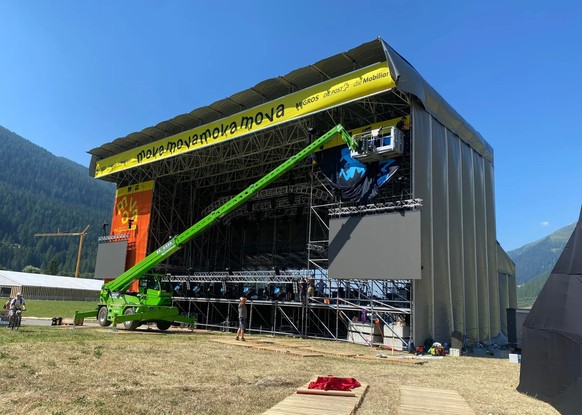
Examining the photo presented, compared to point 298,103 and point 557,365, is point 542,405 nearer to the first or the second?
point 557,365

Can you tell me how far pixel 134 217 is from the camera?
102 ft

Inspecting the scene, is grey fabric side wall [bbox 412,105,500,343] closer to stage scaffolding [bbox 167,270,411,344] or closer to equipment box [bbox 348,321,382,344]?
stage scaffolding [bbox 167,270,411,344]

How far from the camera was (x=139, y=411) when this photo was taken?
541 centimetres

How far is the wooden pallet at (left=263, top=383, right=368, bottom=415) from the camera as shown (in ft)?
18.0

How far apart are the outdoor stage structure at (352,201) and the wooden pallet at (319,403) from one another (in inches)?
419

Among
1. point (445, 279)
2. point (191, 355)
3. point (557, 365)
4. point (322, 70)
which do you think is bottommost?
point (191, 355)

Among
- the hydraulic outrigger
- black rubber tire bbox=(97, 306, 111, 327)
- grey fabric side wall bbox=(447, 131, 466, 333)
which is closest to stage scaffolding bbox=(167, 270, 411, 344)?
grey fabric side wall bbox=(447, 131, 466, 333)

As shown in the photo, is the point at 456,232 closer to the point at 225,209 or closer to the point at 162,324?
the point at 225,209

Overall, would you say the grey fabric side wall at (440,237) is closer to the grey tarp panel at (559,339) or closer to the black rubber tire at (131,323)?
the grey tarp panel at (559,339)

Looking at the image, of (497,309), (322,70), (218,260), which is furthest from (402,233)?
(218,260)

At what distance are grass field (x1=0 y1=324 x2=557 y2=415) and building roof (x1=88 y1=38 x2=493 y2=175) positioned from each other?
37.1ft

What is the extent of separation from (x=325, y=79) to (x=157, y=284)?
12363 millimetres

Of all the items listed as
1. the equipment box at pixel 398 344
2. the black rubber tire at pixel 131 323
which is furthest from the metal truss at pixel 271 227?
the black rubber tire at pixel 131 323

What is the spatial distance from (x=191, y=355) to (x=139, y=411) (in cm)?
572
